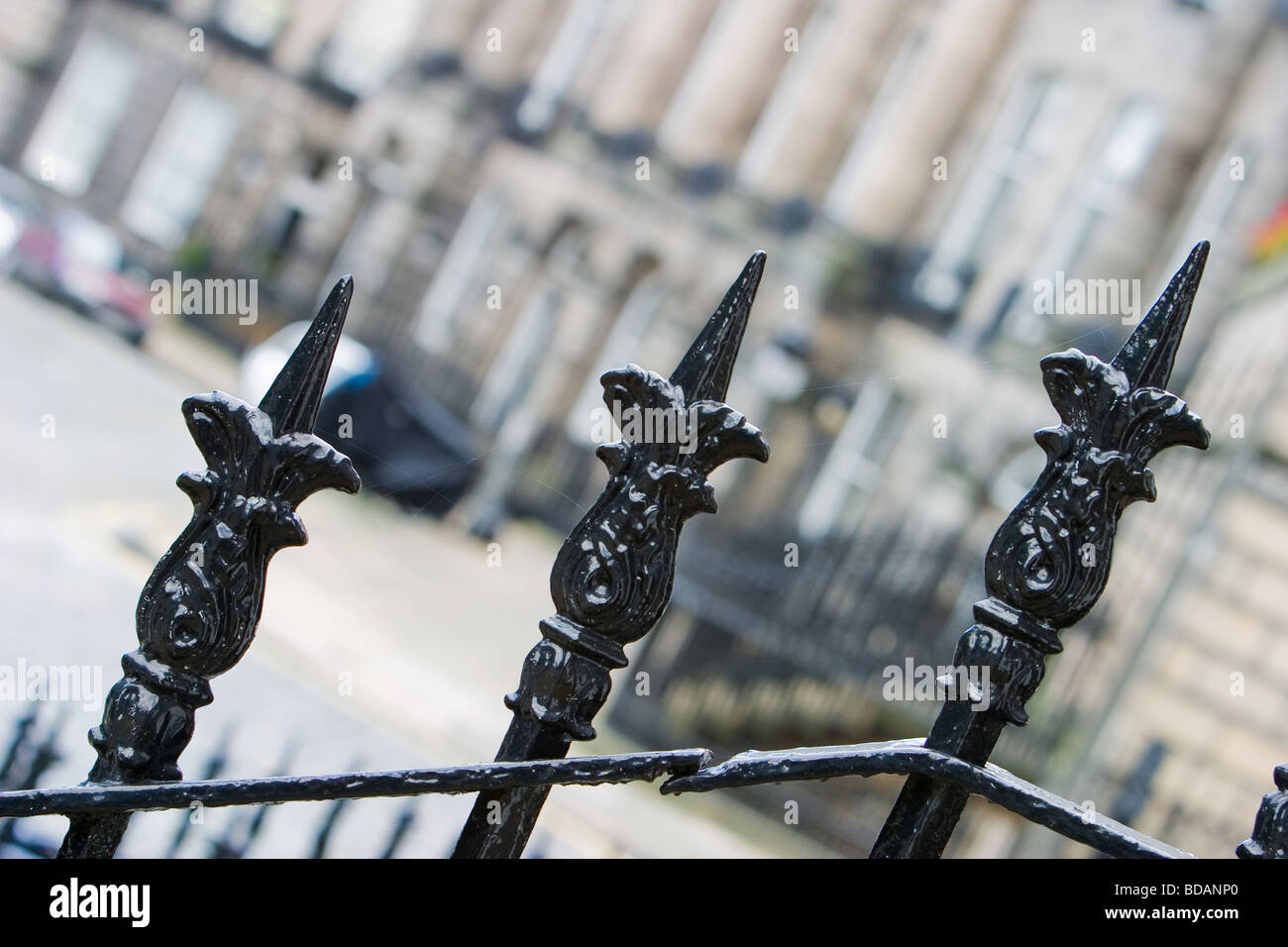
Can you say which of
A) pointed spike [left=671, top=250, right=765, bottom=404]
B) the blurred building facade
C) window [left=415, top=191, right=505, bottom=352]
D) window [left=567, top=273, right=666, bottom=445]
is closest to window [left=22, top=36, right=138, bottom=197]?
the blurred building facade

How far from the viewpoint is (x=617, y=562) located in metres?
1.46

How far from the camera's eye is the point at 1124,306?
46.4 ft

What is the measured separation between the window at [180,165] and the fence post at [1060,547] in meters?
25.4

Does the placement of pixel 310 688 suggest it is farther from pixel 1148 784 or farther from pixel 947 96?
pixel 947 96

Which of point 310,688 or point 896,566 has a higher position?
point 896,566

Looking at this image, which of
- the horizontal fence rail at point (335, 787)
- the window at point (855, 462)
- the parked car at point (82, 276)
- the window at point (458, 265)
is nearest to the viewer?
the horizontal fence rail at point (335, 787)

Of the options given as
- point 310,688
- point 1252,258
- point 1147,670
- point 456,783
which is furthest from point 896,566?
point 456,783

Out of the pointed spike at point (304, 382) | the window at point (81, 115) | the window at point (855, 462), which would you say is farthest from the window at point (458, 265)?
the pointed spike at point (304, 382)

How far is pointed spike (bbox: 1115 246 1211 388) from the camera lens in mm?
1480

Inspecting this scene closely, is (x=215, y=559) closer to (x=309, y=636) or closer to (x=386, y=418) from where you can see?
(x=309, y=636)

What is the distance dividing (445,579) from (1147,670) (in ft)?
19.2

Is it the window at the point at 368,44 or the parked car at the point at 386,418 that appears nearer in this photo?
the parked car at the point at 386,418

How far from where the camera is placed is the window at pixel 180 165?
2527 centimetres

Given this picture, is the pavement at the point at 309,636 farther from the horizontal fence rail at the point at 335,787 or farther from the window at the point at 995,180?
the window at the point at 995,180
